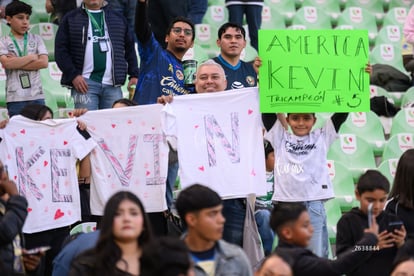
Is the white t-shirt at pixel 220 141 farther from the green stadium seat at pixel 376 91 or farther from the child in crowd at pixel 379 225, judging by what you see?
the green stadium seat at pixel 376 91

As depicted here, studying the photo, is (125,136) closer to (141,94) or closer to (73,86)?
(141,94)

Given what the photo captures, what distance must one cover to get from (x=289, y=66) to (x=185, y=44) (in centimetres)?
94

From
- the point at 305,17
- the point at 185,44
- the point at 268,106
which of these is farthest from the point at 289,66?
the point at 305,17

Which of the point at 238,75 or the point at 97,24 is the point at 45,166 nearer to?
the point at 238,75

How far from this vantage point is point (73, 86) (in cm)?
920

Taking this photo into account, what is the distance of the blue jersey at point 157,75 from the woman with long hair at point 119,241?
2.44m

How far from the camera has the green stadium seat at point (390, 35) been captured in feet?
43.7

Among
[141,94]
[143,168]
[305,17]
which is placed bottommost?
[143,168]

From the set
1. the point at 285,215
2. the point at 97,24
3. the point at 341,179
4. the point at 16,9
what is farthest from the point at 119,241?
the point at 341,179

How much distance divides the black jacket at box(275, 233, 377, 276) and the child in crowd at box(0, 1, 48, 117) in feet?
12.0

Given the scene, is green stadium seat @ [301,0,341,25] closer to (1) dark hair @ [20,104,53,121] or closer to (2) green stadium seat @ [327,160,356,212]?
(2) green stadium seat @ [327,160,356,212]

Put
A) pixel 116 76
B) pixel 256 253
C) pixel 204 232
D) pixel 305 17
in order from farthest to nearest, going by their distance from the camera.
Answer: pixel 305 17 < pixel 116 76 < pixel 256 253 < pixel 204 232

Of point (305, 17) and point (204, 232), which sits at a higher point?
point (305, 17)

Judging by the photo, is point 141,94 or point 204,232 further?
point 141,94
